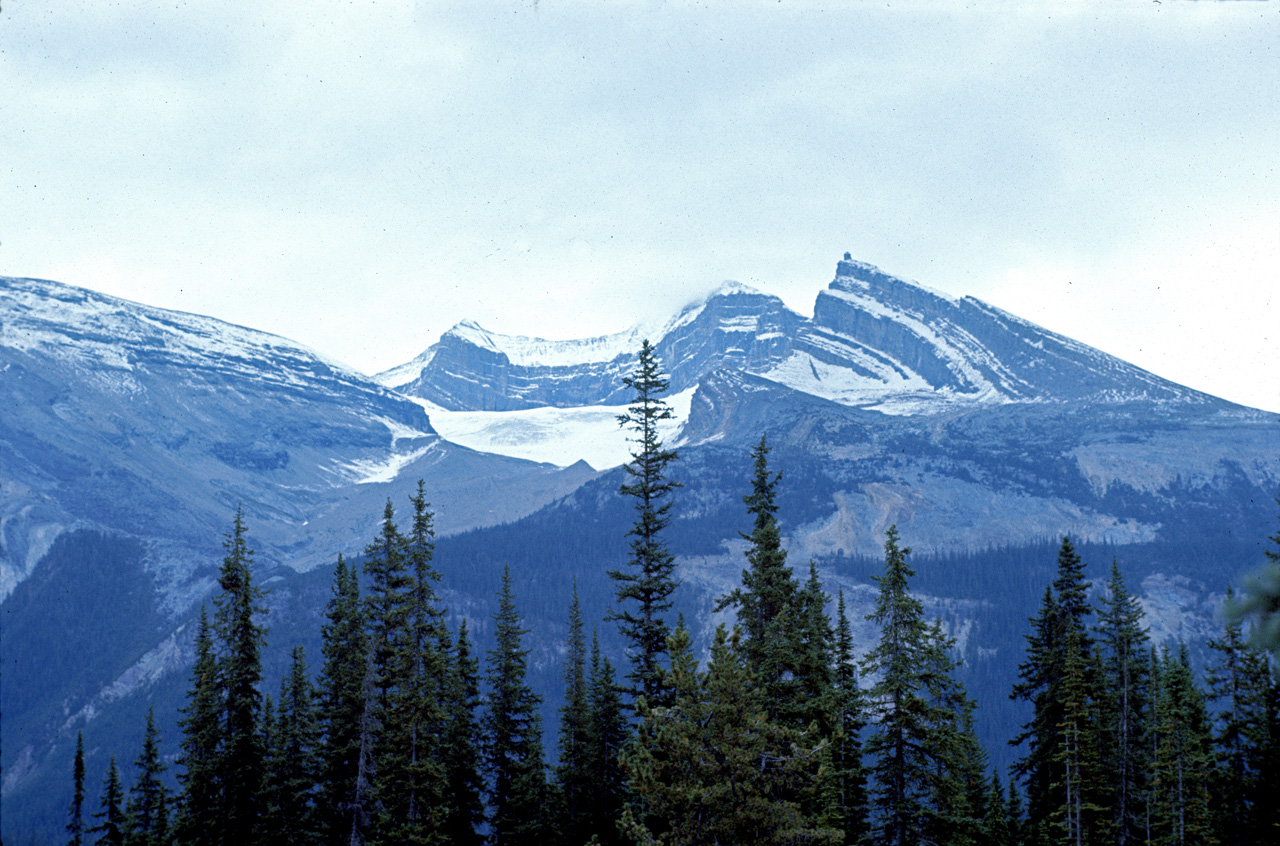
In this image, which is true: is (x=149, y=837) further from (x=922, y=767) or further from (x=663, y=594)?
(x=922, y=767)

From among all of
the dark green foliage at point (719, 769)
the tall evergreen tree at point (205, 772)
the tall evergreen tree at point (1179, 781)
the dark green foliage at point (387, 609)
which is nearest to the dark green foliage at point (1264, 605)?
the dark green foliage at point (719, 769)

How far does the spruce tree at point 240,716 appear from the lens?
4691cm

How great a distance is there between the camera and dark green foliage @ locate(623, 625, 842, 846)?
24.2 m

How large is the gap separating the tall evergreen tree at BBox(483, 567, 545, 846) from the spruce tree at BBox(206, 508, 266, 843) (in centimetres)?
1079

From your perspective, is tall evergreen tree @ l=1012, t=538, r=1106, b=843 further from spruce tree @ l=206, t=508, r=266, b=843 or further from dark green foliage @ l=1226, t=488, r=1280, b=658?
dark green foliage @ l=1226, t=488, r=1280, b=658

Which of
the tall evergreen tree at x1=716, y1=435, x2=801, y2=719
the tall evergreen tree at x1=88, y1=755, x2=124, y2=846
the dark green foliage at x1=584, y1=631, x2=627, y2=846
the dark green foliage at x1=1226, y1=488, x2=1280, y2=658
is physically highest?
the tall evergreen tree at x1=716, y1=435, x2=801, y2=719

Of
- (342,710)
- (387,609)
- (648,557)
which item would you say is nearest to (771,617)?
(648,557)

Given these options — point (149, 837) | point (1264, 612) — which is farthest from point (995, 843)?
point (1264, 612)

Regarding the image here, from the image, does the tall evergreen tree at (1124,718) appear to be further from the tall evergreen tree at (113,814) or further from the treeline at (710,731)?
the tall evergreen tree at (113,814)

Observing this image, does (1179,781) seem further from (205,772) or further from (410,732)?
(205,772)

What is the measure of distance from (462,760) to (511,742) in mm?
3985

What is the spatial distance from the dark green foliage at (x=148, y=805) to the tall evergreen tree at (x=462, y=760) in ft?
55.7

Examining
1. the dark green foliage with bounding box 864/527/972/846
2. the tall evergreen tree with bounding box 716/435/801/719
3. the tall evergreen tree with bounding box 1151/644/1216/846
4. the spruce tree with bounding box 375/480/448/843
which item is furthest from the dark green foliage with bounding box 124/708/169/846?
the tall evergreen tree with bounding box 1151/644/1216/846

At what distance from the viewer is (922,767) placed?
34.5m
